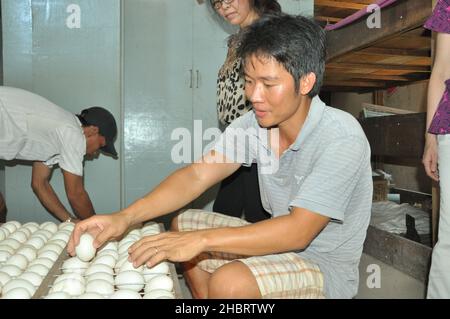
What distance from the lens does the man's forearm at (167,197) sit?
5.34ft

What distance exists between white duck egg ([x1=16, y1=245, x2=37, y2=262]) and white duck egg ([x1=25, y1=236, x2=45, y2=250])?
2.9 inches

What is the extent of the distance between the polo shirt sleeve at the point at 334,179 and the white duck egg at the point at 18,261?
1096 mm

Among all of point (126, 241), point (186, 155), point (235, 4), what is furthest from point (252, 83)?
point (186, 155)

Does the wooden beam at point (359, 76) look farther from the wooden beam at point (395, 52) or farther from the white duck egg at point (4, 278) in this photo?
the white duck egg at point (4, 278)

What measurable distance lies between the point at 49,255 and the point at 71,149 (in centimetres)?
118

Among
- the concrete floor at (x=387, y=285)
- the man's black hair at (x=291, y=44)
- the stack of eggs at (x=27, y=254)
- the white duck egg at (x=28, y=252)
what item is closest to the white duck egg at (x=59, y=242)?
the stack of eggs at (x=27, y=254)

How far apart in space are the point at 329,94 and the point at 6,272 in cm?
619

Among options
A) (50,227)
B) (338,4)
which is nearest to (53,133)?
(50,227)

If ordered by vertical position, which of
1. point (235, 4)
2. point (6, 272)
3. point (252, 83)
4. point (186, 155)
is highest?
point (235, 4)

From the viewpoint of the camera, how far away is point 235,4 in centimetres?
208

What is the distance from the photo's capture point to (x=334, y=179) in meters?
1.33

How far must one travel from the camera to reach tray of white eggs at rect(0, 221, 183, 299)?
4.44 feet

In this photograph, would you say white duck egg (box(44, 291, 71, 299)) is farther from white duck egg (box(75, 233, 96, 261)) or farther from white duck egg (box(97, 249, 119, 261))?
white duck egg (box(97, 249, 119, 261))
